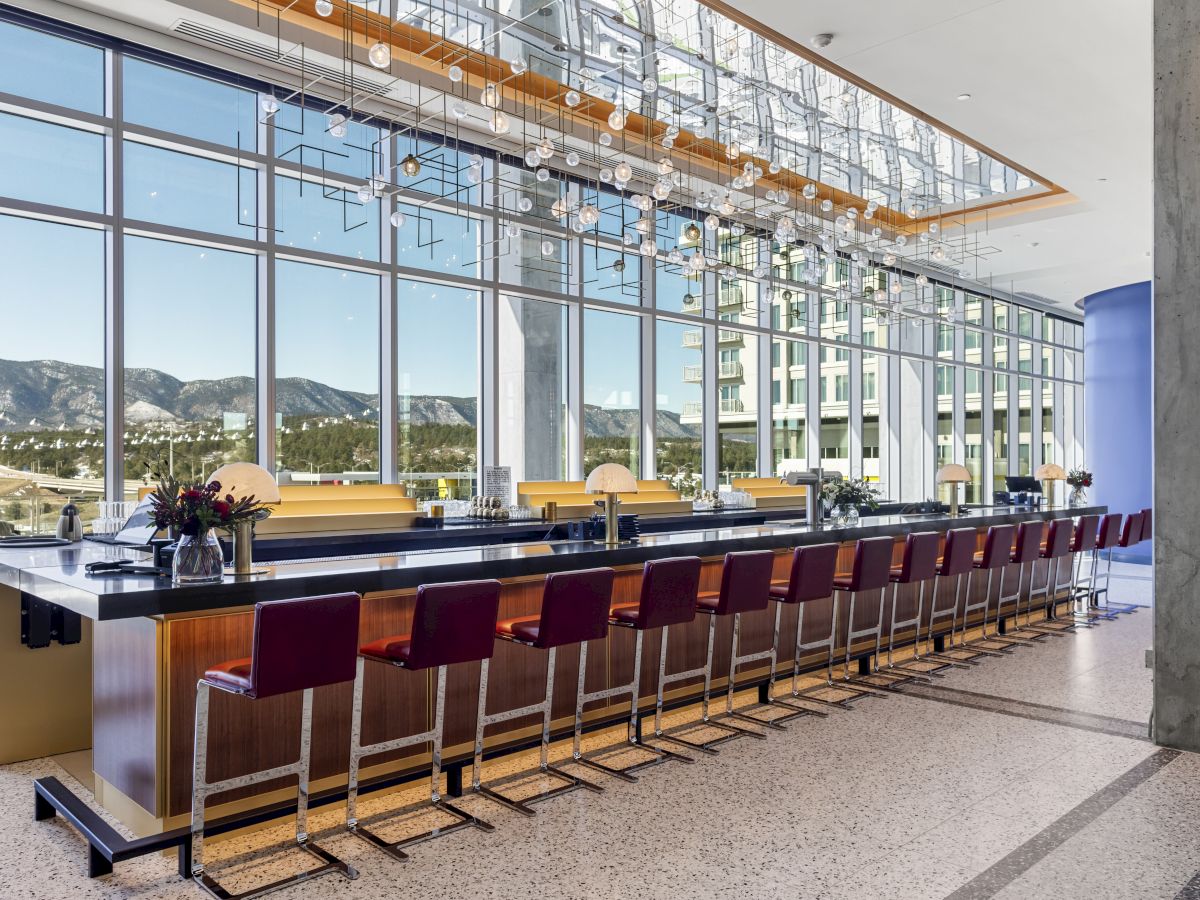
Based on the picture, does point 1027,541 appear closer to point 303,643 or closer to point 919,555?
point 919,555

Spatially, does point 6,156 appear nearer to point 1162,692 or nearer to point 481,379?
point 481,379

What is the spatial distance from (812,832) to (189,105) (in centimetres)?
669

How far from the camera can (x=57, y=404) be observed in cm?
640

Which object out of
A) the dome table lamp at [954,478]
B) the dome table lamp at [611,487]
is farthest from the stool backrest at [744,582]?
the dome table lamp at [954,478]

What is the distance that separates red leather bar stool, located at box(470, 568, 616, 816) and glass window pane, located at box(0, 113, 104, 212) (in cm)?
474

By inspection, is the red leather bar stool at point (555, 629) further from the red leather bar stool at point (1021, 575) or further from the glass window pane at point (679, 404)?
the glass window pane at point (679, 404)

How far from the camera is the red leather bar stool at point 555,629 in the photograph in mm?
3803

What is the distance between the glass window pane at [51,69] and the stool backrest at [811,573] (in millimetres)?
5718

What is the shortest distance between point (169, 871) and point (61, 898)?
0.33 metres

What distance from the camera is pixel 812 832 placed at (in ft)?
11.3

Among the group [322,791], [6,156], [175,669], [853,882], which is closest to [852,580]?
[853,882]

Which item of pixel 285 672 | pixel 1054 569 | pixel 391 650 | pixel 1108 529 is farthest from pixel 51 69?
pixel 1108 529

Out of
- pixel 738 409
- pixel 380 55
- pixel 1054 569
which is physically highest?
pixel 380 55

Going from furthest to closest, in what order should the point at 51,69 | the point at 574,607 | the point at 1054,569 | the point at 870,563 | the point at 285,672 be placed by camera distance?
the point at 1054,569, the point at 51,69, the point at 870,563, the point at 574,607, the point at 285,672
